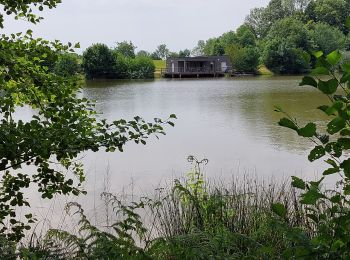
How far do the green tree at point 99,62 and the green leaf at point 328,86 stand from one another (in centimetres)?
5865

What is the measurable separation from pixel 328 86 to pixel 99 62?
59984mm

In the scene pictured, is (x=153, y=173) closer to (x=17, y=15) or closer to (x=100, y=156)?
(x=100, y=156)

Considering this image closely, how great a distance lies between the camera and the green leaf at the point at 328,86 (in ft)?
4.07

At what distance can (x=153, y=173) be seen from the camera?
995cm

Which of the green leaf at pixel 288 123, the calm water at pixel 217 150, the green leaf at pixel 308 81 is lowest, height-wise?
the calm water at pixel 217 150

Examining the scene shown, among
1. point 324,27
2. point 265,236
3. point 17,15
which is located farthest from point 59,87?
point 324,27

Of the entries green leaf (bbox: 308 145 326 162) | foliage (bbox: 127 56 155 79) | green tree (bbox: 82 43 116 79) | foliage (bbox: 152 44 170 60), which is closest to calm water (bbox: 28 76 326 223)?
green leaf (bbox: 308 145 326 162)

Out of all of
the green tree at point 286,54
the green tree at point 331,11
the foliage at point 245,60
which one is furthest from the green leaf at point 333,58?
the green tree at point 331,11

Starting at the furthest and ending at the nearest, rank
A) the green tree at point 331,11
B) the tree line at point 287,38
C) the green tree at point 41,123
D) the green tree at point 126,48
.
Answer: the green tree at point 331,11
the green tree at point 126,48
the tree line at point 287,38
the green tree at point 41,123

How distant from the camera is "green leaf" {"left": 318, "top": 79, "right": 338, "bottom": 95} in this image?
48.8 inches

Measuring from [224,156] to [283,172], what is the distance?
2314 mm

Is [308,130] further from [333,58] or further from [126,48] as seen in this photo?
[126,48]

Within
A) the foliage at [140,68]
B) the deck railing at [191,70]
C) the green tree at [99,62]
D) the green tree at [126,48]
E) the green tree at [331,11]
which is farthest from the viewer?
the green tree at [331,11]

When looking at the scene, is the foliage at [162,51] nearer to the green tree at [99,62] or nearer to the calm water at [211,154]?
the green tree at [99,62]
